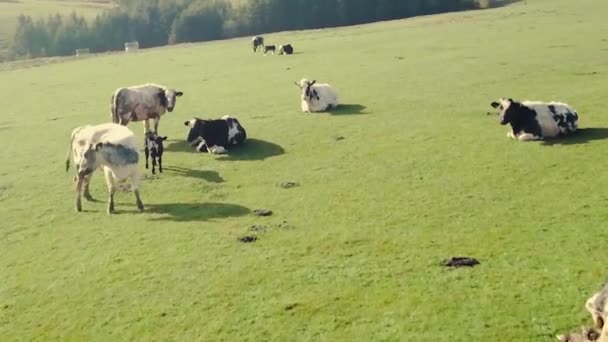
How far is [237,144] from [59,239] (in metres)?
6.70

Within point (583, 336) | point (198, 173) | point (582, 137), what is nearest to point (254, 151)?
point (198, 173)

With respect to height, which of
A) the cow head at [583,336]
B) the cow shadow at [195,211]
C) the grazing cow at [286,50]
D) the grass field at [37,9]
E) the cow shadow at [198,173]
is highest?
the grass field at [37,9]

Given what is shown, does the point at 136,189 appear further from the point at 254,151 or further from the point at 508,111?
the point at 508,111

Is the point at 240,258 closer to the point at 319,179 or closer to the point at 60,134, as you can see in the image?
the point at 319,179

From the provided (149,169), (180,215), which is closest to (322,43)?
(149,169)

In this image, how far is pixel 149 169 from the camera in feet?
54.4

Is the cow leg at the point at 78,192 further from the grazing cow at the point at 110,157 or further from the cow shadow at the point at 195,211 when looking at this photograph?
the cow shadow at the point at 195,211

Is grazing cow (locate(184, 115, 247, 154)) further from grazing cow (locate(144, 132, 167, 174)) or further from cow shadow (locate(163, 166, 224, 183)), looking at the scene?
grazing cow (locate(144, 132, 167, 174))

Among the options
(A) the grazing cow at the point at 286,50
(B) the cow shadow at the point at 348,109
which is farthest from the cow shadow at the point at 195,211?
(A) the grazing cow at the point at 286,50

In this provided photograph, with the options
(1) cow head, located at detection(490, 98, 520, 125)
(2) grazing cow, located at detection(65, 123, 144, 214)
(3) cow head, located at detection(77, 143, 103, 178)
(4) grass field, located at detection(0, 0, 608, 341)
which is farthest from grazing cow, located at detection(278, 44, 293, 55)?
(3) cow head, located at detection(77, 143, 103, 178)

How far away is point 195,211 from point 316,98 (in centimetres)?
969

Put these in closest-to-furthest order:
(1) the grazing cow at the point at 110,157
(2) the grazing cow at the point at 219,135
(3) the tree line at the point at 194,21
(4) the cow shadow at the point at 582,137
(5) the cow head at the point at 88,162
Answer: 1. (1) the grazing cow at the point at 110,157
2. (5) the cow head at the point at 88,162
3. (4) the cow shadow at the point at 582,137
4. (2) the grazing cow at the point at 219,135
5. (3) the tree line at the point at 194,21

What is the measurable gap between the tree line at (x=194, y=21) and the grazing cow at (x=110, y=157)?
232 feet

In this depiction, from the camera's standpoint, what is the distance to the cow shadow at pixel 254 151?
56.0 feet
